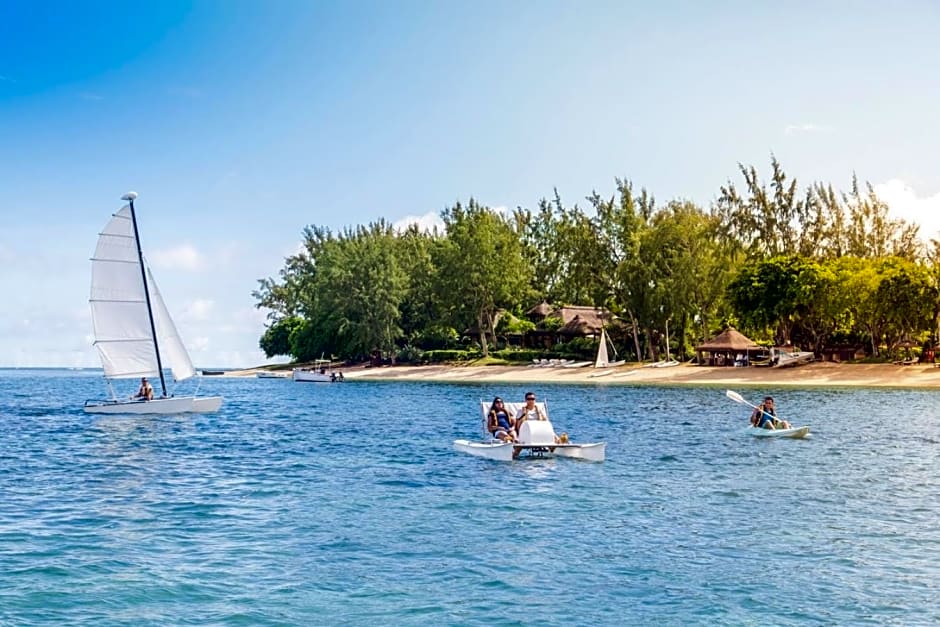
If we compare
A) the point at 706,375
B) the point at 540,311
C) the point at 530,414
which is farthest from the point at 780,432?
the point at 540,311

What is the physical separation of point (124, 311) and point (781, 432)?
31.6 m

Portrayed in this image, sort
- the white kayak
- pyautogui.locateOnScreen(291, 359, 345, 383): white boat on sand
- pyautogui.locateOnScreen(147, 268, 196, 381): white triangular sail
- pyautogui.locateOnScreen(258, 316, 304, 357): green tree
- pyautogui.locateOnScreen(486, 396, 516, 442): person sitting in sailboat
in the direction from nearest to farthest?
pyautogui.locateOnScreen(486, 396, 516, 442): person sitting in sailboat, the white kayak, pyautogui.locateOnScreen(147, 268, 196, 381): white triangular sail, pyautogui.locateOnScreen(291, 359, 345, 383): white boat on sand, pyautogui.locateOnScreen(258, 316, 304, 357): green tree

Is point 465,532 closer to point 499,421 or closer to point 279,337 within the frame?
point 499,421

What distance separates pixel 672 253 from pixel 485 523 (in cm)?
7043

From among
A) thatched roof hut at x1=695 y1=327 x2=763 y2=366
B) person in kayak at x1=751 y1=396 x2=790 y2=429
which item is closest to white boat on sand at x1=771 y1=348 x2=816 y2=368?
thatched roof hut at x1=695 y1=327 x2=763 y2=366

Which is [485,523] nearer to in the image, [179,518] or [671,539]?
[671,539]

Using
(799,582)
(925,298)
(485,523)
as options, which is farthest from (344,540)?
(925,298)

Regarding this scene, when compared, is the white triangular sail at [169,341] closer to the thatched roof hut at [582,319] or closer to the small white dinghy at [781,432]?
the small white dinghy at [781,432]

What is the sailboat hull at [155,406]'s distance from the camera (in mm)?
46531

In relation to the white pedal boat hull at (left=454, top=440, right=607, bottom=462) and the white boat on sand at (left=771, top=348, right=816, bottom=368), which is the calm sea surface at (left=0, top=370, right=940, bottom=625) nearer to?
the white pedal boat hull at (left=454, top=440, right=607, bottom=462)

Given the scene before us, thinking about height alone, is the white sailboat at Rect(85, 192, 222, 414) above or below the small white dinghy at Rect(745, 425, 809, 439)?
above

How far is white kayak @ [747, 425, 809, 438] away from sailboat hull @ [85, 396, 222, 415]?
92.0 ft

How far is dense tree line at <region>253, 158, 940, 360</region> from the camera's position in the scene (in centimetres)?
7812

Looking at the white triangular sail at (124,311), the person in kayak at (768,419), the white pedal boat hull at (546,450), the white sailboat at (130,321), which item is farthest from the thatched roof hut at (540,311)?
the white pedal boat hull at (546,450)
